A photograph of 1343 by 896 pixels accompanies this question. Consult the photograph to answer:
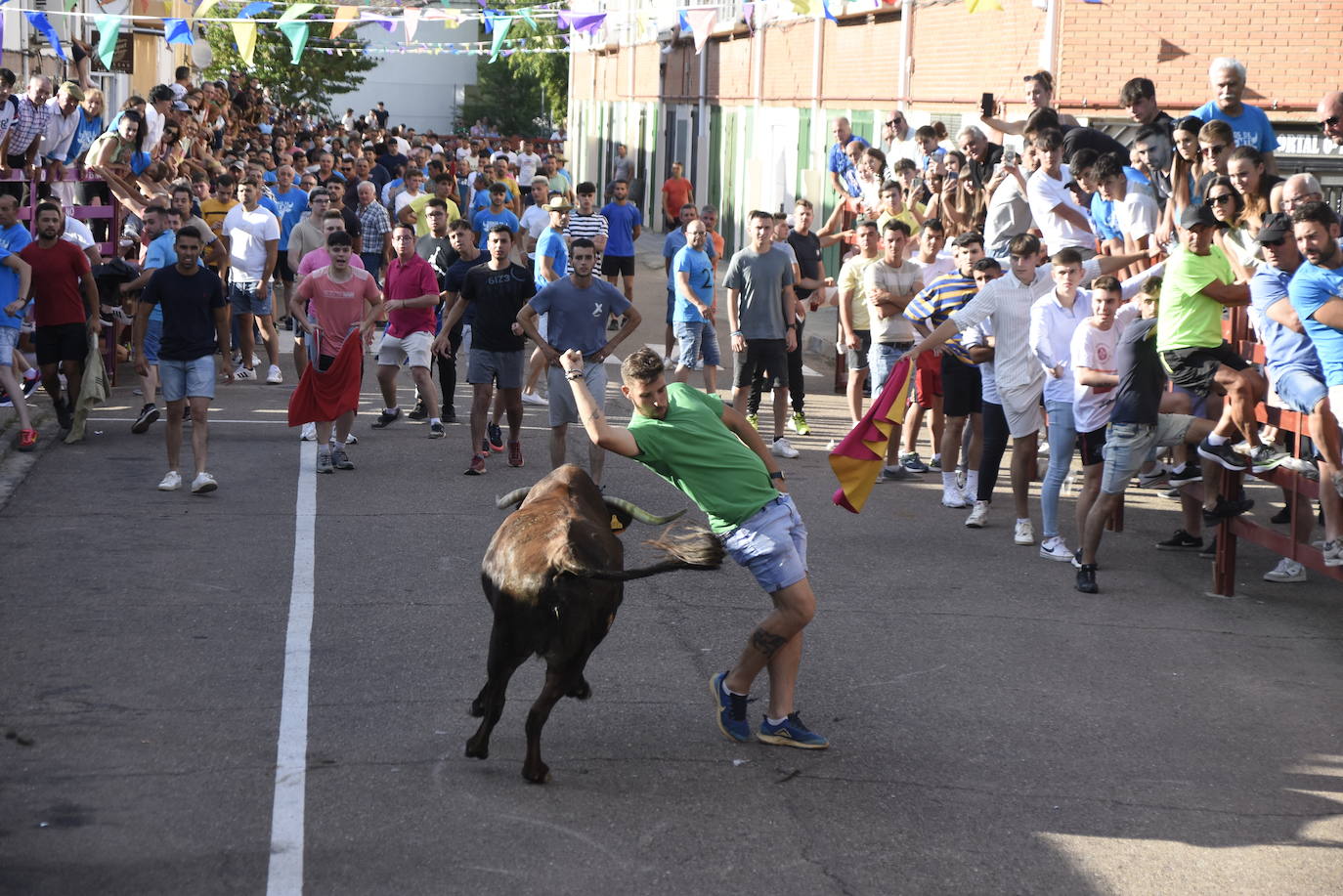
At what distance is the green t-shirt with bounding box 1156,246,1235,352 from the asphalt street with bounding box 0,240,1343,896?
58.9 inches

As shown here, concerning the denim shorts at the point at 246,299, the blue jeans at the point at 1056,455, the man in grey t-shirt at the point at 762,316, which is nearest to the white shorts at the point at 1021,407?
the blue jeans at the point at 1056,455

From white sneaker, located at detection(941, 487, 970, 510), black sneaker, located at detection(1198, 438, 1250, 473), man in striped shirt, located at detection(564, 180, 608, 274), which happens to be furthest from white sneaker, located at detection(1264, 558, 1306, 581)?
man in striped shirt, located at detection(564, 180, 608, 274)

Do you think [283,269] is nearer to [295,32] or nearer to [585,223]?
[585,223]

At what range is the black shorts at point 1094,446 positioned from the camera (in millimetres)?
9883

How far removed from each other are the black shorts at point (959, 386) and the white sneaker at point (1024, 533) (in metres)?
1.17

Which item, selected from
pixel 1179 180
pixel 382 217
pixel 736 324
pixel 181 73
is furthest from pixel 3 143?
pixel 181 73

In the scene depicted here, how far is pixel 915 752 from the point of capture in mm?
6754

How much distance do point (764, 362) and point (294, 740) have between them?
7.21 metres

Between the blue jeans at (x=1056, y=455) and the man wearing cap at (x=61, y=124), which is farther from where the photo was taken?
the man wearing cap at (x=61, y=124)

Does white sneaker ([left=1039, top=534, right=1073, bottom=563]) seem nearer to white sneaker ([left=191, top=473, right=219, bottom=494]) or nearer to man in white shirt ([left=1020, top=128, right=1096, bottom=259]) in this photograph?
man in white shirt ([left=1020, top=128, right=1096, bottom=259])

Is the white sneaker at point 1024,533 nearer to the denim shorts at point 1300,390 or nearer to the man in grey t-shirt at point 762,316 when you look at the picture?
the denim shorts at point 1300,390

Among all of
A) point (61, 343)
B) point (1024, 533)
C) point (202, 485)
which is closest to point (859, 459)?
point (1024, 533)

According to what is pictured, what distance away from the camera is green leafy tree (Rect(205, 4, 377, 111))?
170 feet

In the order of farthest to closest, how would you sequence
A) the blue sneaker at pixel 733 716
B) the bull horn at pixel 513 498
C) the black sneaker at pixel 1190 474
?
1. the black sneaker at pixel 1190 474
2. the bull horn at pixel 513 498
3. the blue sneaker at pixel 733 716
